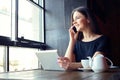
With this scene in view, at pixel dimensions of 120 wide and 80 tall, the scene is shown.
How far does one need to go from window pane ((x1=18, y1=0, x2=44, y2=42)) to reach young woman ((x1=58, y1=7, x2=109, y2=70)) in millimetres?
641

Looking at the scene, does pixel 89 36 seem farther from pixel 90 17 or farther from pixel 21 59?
pixel 21 59

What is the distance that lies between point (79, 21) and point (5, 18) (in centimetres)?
139

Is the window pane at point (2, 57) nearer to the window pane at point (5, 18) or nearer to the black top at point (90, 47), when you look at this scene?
the window pane at point (5, 18)

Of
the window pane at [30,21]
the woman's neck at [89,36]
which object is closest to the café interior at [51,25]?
the window pane at [30,21]

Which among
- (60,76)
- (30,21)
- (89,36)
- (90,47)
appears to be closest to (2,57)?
(30,21)

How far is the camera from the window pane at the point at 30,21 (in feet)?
11.2

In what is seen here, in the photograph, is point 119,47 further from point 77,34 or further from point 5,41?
point 5,41

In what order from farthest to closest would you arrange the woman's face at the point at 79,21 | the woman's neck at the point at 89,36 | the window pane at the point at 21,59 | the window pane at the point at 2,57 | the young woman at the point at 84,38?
the woman's face at the point at 79,21 < the woman's neck at the point at 89,36 < the young woman at the point at 84,38 < the window pane at the point at 21,59 < the window pane at the point at 2,57

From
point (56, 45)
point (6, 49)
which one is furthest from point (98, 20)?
point (6, 49)

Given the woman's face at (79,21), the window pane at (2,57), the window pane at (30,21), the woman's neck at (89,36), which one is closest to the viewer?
the window pane at (2,57)

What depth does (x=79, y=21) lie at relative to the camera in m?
3.89

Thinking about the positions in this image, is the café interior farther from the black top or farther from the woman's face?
the black top

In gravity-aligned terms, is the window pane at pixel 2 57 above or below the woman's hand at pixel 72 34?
below

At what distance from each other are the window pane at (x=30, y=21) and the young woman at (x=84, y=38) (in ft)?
2.10
